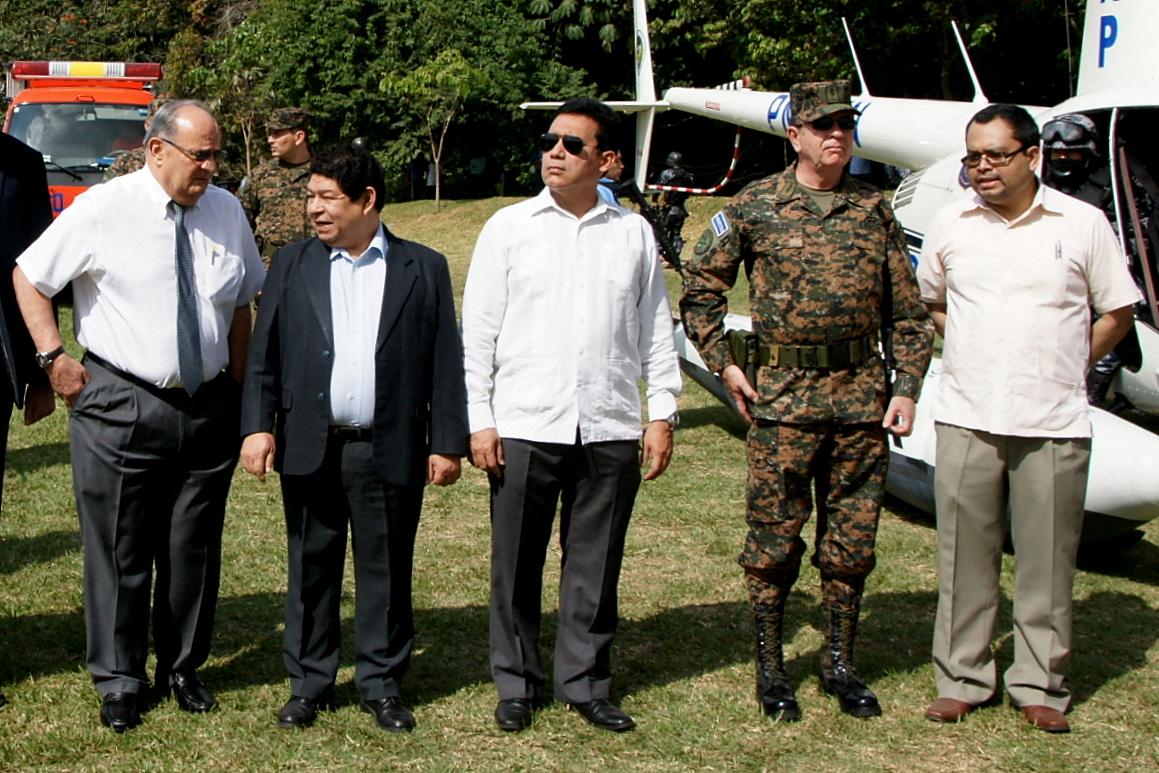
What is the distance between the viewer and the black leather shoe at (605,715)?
409 cm

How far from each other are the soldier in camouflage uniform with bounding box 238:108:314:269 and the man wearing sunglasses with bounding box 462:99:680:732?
416cm

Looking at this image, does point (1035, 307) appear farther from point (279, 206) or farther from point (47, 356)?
point (279, 206)

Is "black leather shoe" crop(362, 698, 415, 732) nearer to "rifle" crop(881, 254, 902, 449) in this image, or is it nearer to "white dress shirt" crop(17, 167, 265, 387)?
"white dress shirt" crop(17, 167, 265, 387)

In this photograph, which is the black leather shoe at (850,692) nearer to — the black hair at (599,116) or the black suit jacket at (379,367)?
the black suit jacket at (379,367)

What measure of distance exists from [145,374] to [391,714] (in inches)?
49.3

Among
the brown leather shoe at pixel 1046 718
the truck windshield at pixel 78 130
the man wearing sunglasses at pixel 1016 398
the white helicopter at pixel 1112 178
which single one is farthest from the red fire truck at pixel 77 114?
the brown leather shoe at pixel 1046 718

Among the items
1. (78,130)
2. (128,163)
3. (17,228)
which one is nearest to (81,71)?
(78,130)

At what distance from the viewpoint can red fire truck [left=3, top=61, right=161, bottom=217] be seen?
14.4 metres

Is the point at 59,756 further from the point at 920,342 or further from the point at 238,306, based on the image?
the point at 920,342

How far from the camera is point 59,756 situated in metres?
3.84

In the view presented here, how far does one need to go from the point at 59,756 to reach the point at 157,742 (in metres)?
0.27

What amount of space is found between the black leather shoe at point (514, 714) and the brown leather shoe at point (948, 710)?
4.16ft

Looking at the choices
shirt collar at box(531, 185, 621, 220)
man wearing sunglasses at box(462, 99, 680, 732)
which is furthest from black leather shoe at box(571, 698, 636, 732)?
shirt collar at box(531, 185, 621, 220)

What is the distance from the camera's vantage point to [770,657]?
4.32 metres
